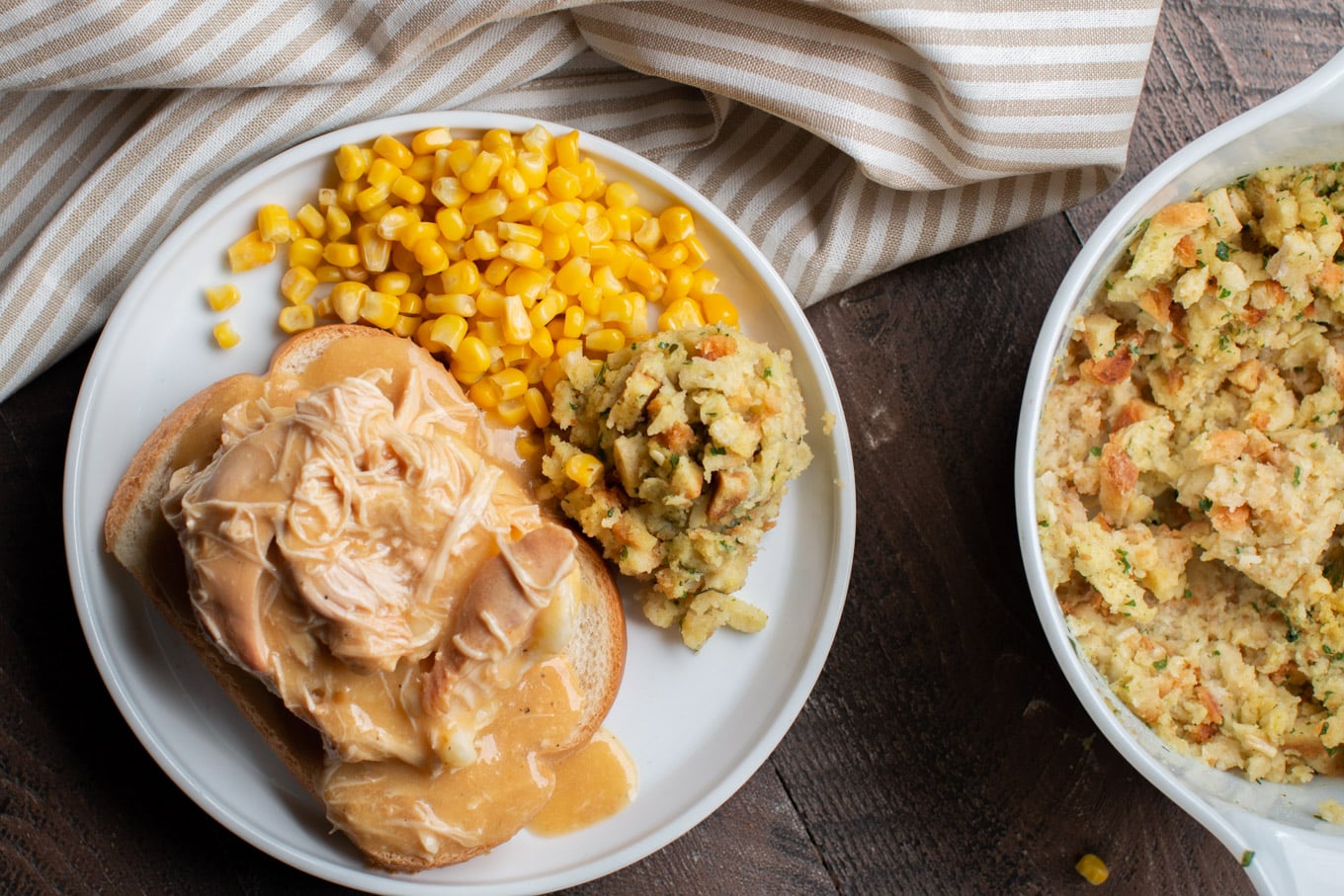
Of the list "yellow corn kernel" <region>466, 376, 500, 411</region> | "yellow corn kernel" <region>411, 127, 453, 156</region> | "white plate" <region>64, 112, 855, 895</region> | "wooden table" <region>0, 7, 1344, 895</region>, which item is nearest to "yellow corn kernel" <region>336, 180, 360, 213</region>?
"white plate" <region>64, 112, 855, 895</region>

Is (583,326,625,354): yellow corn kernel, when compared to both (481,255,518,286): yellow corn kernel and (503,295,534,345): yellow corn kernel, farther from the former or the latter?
(481,255,518,286): yellow corn kernel

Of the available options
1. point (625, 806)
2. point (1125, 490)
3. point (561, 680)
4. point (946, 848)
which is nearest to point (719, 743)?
point (625, 806)

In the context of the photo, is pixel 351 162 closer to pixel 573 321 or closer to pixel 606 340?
pixel 573 321

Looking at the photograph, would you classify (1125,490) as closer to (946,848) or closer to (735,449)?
(735,449)

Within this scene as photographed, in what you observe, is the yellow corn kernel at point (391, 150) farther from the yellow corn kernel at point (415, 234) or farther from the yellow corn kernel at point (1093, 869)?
the yellow corn kernel at point (1093, 869)

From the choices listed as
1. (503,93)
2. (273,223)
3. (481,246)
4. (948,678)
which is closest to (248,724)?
(273,223)
